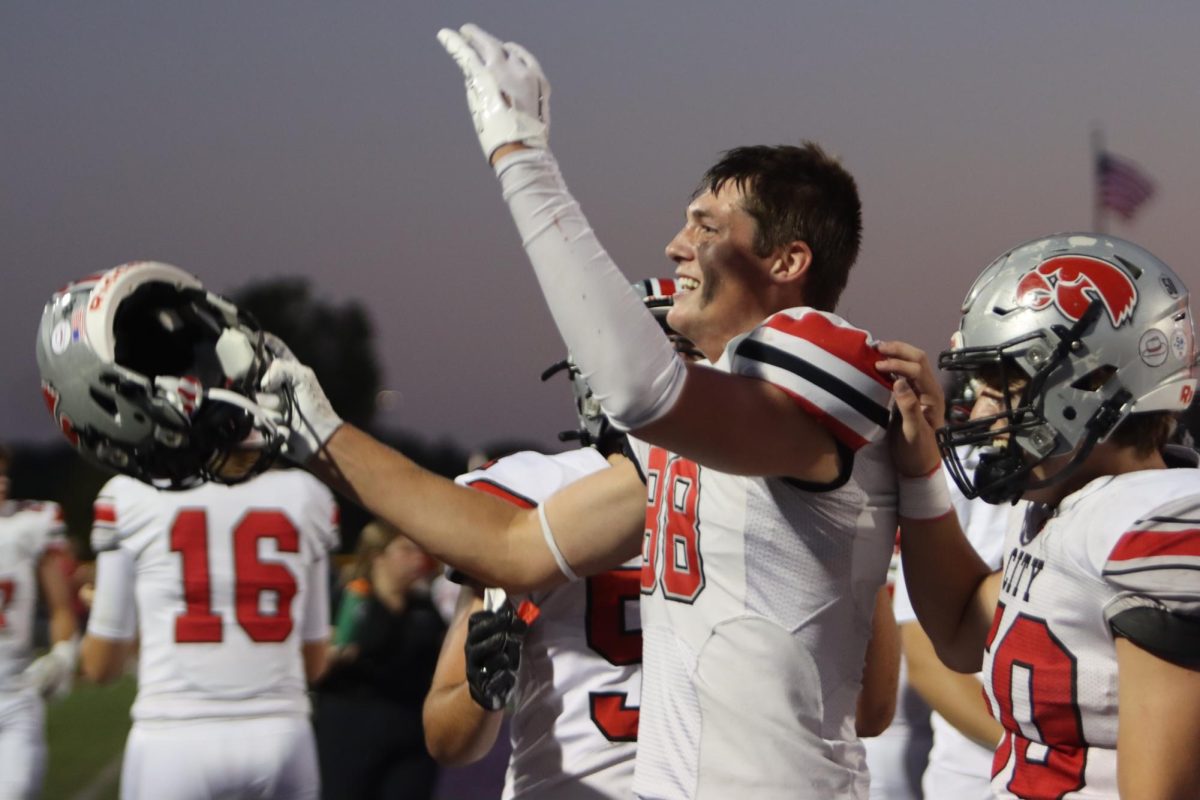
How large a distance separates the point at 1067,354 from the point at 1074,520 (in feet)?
Result: 0.97

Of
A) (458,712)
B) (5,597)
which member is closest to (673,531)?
(458,712)

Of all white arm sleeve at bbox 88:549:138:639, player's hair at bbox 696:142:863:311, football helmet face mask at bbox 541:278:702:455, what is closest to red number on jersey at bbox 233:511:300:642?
white arm sleeve at bbox 88:549:138:639

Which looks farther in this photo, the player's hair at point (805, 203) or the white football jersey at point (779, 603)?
the player's hair at point (805, 203)

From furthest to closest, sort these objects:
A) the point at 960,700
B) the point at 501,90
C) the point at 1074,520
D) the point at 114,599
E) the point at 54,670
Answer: the point at 54,670
the point at 114,599
the point at 960,700
the point at 1074,520
the point at 501,90

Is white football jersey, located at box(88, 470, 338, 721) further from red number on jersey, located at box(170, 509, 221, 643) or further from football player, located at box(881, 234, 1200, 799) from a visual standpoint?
football player, located at box(881, 234, 1200, 799)

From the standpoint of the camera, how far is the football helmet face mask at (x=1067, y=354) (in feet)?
8.36

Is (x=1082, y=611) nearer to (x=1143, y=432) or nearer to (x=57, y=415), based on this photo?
(x=1143, y=432)

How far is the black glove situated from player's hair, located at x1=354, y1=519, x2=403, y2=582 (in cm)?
465

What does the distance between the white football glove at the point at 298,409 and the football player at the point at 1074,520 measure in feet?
3.43

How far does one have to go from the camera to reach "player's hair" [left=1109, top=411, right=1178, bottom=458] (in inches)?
102

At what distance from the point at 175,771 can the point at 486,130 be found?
393cm

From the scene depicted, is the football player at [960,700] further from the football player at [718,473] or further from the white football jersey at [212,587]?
the white football jersey at [212,587]

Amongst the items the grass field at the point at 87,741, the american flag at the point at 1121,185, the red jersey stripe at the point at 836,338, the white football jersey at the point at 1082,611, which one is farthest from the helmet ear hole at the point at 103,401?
the grass field at the point at 87,741

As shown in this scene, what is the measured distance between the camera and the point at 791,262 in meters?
2.84
